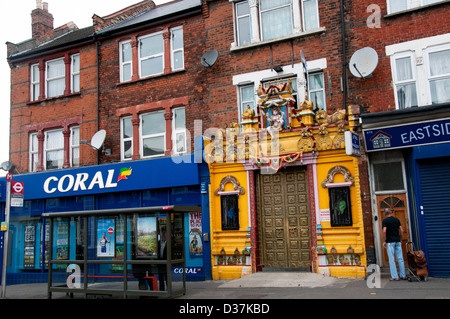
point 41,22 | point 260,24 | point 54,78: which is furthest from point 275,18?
point 41,22

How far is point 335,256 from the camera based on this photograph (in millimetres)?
12297

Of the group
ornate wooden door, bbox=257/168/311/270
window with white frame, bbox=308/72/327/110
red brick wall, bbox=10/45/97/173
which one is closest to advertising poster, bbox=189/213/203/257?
ornate wooden door, bbox=257/168/311/270

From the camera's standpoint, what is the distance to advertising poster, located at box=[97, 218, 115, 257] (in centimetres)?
1092

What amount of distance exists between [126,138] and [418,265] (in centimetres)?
1082

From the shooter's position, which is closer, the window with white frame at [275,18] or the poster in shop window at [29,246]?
the window with white frame at [275,18]

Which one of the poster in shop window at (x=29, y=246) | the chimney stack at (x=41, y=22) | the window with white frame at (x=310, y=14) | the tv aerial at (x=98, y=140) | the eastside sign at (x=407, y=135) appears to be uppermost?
the chimney stack at (x=41, y=22)

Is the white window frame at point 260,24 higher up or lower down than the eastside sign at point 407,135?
higher up

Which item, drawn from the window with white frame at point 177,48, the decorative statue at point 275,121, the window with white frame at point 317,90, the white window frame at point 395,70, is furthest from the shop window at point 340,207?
the window with white frame at point 177,48

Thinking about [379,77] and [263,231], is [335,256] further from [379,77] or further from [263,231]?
[379,77]

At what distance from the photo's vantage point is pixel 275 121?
1334 centimetres

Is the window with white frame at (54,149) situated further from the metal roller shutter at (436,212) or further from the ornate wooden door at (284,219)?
the metal roller shutter at (436,212)

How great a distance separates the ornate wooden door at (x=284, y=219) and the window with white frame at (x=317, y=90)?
2.13 meters

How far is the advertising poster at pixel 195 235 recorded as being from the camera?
47.7ft
